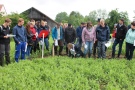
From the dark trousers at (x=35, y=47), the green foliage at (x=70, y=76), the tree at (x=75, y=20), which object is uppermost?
the tree at (x=75, y=20)

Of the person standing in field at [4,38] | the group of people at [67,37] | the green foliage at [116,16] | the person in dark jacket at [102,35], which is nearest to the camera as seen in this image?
the person standing in field at [4,38]

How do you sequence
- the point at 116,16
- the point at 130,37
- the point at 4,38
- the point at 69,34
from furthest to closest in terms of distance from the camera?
the point at 116,16 → the point at 69,34 → the point at 130,37 → the point at 4,38

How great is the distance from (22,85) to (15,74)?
3.64 ft

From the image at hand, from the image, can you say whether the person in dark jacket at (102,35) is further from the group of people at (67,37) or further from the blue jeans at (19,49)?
the blue jeans at (19,49)

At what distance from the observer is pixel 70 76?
730 cm

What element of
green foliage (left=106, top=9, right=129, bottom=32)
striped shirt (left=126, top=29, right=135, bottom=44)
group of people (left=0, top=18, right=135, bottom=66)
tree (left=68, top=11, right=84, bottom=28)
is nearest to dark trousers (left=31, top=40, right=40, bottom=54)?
group of people (left=0, top=18, right=135, bottom=66)

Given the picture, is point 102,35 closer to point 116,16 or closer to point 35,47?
point 35,47

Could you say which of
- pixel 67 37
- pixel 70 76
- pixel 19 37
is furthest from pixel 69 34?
pixel 70 76

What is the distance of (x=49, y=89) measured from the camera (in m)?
6.03

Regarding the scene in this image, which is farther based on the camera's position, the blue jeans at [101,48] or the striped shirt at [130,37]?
the blue jeans at [101,48]

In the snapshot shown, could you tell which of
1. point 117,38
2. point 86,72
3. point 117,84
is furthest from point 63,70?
point 117,38

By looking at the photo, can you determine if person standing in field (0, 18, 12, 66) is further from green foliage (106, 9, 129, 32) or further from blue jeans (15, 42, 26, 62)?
green foliage (106, 9, 129, 32)

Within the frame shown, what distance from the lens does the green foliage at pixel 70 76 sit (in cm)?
637

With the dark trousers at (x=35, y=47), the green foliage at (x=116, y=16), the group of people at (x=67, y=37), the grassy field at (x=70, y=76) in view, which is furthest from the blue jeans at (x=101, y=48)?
the green foliage at (x=116, y=16)
